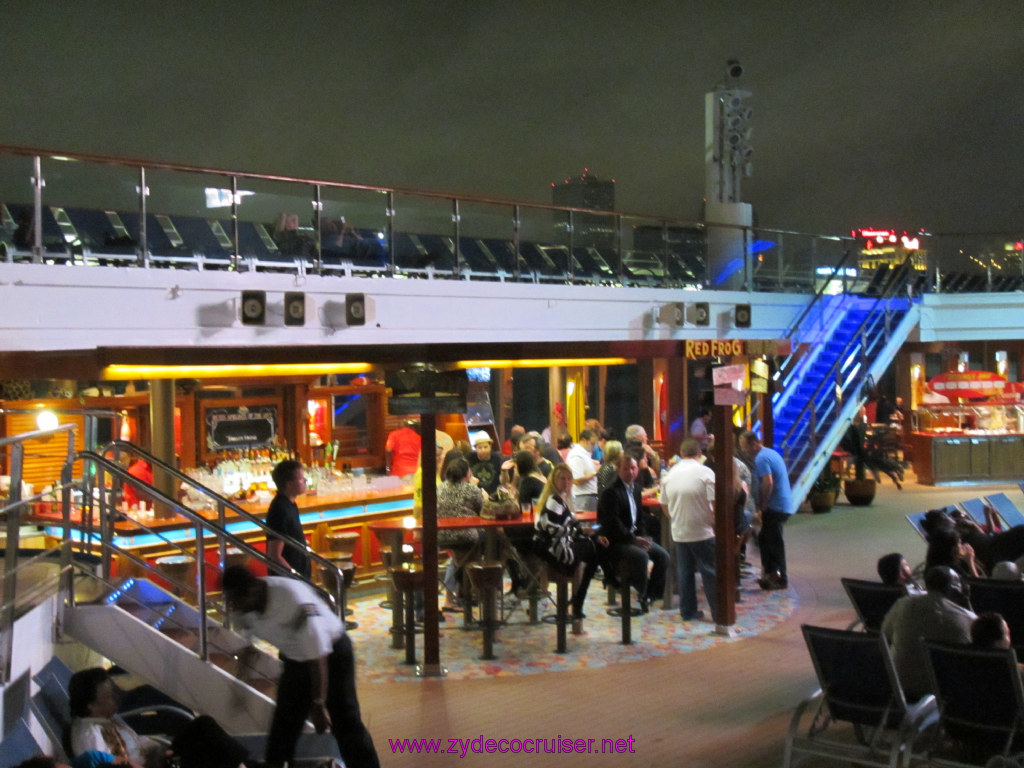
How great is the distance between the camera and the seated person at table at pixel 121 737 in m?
5.40

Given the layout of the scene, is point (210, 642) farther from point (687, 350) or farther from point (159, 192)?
point (687, 350)

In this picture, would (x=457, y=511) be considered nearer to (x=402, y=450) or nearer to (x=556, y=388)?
(x=402, y=450)

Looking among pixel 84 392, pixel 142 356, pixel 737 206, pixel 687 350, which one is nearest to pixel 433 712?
pixel 142 356

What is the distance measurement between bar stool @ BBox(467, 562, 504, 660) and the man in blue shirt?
359 cm

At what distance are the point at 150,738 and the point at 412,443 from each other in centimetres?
843

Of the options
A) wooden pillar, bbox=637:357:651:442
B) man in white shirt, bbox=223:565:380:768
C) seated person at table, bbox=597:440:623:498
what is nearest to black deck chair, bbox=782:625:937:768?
man in white shirt, bbox=223:565:380:768

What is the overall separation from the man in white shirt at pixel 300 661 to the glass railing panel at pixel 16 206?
4.00 meters

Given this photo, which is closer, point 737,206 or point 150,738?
point 150,738

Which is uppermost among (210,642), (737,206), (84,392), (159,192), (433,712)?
(737,206)

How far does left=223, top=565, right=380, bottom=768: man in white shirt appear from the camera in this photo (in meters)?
5.71

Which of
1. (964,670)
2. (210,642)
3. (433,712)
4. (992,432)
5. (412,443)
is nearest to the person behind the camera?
(964,670)

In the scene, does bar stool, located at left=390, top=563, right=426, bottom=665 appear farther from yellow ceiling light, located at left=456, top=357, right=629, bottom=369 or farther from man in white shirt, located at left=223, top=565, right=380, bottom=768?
man in white shirt, located at left=223, top=565, right=380, bottom=768

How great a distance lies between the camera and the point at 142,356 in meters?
8.03

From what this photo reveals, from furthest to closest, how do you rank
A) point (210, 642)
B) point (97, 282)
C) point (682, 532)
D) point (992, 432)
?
point (992, 432), point (682, 532), point (97, 282), point (210, 642)
